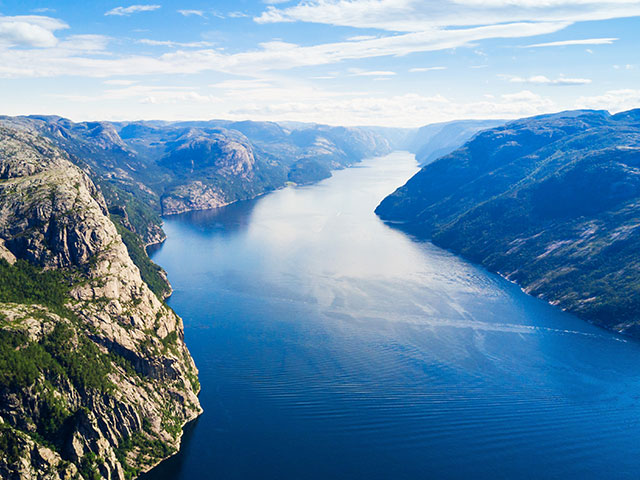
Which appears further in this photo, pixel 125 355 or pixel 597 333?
pixel 597 333

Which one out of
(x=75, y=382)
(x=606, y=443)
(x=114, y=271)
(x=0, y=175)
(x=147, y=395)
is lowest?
(x=606, y=443)

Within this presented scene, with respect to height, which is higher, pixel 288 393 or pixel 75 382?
pixel 75 382

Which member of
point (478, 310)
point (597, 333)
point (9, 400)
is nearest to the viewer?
point (9, 400)

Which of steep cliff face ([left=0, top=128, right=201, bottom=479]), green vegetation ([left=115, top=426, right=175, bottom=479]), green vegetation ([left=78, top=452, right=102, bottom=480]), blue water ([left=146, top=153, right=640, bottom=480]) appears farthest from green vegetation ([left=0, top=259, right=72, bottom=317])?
blue water ([left=146, top=153, right=640, bottom=480])

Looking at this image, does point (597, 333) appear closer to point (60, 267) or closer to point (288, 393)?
point (288, 393)

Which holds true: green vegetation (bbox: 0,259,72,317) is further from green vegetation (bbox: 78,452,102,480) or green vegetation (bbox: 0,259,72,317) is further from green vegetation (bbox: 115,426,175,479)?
green vegetation (bbox: 78,452,102,480)

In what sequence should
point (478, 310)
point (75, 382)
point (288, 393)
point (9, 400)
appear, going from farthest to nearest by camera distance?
point (478, 310) → point (288, 393) → point (75, 382) → point (9, 400)

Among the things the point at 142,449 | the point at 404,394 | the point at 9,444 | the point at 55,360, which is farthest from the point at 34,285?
the point at 404,394

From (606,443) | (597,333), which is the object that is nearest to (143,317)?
(606,443)

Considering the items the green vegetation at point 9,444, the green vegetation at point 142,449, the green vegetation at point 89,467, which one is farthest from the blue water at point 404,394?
the green vegetation at point 9,444
